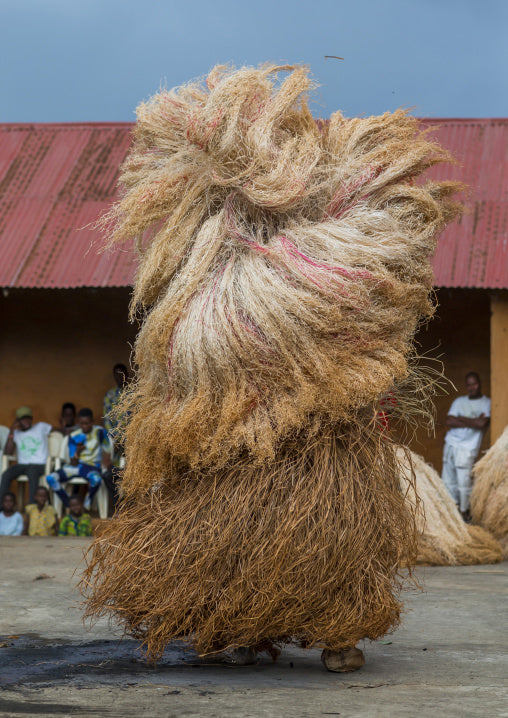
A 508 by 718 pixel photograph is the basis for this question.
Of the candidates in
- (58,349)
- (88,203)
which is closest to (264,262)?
(88,203)

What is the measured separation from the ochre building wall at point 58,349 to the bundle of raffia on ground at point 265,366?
24.5 feet

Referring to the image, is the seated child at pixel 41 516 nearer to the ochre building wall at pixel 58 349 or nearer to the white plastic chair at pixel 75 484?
the white plastic chair at pixel 75 484

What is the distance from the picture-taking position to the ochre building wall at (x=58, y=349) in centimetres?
1152

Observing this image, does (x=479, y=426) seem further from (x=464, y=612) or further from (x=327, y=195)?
(x=327, y=195)

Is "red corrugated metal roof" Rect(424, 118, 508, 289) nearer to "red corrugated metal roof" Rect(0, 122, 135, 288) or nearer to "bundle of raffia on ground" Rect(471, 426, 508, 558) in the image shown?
"bundle of raffia on ground" Rect(471, 426, 508, 558)

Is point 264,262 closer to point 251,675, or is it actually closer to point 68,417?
point 251,675

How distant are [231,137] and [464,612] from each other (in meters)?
3.29

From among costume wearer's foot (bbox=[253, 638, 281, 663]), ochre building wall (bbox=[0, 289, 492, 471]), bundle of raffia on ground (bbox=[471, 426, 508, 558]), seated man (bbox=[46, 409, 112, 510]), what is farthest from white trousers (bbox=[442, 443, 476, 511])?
costume wearer's foot (bbox=[253, 638, 281, 663])

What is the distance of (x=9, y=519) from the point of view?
403 inches

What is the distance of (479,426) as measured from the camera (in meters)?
9.98

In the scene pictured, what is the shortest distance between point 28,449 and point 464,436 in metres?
4.81

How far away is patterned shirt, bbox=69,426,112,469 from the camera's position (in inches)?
414

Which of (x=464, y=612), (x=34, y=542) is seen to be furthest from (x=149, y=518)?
(x=34, y=542)

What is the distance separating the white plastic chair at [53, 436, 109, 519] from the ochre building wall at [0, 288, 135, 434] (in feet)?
2.93
